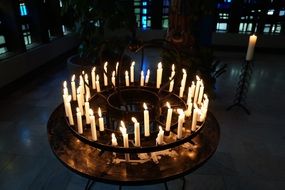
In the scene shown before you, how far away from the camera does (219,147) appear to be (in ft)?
7.99

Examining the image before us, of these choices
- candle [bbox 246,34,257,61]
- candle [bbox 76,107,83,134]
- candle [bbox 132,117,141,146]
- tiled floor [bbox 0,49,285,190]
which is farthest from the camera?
candle [bbox 246,34,257,61]

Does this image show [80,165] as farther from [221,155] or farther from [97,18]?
[97,18]

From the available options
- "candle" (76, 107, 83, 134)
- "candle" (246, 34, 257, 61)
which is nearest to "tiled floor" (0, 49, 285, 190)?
"candle" (246, 34, 257, 61)

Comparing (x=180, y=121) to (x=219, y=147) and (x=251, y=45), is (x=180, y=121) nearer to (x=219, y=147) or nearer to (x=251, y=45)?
(x=219, y=147)

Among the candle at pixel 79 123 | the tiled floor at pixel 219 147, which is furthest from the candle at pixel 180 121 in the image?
the tiled floor at pixel 219 147

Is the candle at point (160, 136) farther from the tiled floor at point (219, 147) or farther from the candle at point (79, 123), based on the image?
the tiled floor at point (219, 147)

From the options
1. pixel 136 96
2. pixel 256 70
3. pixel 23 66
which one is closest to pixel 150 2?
pixel 256 70

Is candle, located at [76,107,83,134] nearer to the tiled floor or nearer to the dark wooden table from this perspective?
the dark wooden table

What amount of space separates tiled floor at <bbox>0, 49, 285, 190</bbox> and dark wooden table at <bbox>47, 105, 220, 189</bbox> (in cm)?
81

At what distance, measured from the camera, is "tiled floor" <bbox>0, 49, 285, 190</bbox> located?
1.98 meters

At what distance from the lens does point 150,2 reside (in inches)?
237

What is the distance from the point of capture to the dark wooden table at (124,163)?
1.04 m

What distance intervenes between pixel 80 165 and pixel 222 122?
7.17 ft

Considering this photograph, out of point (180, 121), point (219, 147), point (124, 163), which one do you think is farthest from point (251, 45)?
point (124, 163)
